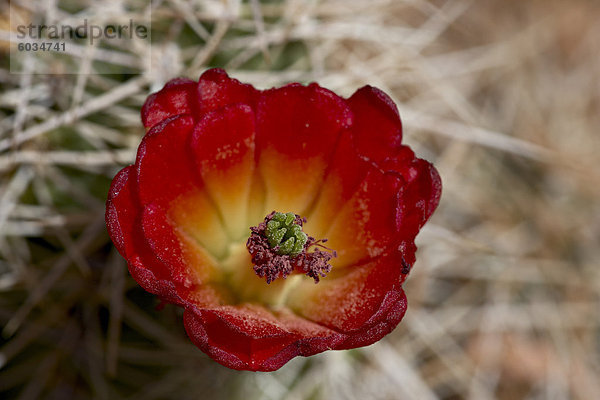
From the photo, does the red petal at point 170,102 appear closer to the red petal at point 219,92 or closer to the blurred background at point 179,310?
the red petal at point 219,92

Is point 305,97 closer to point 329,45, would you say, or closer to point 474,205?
point 329,45

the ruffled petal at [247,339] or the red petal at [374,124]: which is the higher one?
the red petal at [374,124]

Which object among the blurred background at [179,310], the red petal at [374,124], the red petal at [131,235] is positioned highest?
the red petal at [374,124]

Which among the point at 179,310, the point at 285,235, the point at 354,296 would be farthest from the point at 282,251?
the point at 179,310

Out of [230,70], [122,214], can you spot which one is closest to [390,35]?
[230,70]

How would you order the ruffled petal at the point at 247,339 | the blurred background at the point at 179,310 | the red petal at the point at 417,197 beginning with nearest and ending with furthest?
1. the ruffled petal at the point at 247,339
2. the red petal at the point at 417,197
3. the blurred background at the point at 179,310

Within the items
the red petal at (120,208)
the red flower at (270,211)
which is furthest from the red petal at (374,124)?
the red petal at (120,208)
